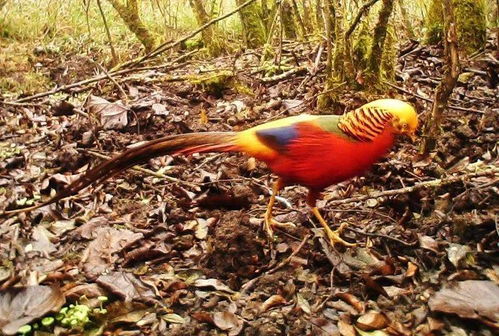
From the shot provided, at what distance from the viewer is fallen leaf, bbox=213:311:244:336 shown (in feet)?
7.07

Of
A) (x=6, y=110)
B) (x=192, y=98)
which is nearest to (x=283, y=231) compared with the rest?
(x=192, y=98)

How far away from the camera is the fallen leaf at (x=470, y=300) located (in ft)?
6.54

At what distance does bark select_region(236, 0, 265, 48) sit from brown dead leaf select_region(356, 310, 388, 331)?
5756 mm

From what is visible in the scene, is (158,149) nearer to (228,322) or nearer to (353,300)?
(228,322)

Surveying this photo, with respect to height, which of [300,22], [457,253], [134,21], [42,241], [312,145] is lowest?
[457,253]

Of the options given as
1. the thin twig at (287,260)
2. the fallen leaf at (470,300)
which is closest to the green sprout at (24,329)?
the thin twig at (287,260)

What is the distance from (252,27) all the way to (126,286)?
568 centimetres

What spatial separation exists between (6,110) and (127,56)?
3.06 m

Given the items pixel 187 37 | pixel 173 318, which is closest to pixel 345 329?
pixel 173 318

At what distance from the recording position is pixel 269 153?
2.52 meters

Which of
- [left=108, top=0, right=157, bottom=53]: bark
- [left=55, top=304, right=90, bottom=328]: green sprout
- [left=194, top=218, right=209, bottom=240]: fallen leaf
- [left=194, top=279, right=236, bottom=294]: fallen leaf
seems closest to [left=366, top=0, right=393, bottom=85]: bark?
[left=194, top=218, right=209, bottom=240]: fallen leaf

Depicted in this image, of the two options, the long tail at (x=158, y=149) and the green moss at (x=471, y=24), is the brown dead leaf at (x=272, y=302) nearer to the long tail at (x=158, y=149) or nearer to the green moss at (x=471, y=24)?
the long tail at (x=158, y=149)

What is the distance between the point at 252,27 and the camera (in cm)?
739

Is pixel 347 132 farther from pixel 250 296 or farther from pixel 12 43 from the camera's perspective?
pixel 12 43
